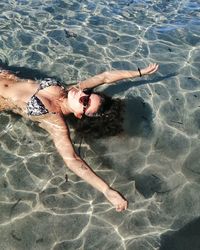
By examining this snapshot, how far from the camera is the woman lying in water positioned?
546 cm

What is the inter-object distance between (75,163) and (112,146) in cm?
116

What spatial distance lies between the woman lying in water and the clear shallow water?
41cm

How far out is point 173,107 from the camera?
7.19 m

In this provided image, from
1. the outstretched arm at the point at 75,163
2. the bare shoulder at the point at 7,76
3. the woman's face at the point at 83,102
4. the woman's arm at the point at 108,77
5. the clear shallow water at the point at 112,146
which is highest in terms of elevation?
the woman's face at the point at 83,102

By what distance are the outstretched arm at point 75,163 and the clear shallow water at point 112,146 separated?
1.68 feet

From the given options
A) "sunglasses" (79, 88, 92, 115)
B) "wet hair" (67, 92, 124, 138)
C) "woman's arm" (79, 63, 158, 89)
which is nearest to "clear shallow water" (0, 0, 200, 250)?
"wet hair" (67, 92, 124, 138)

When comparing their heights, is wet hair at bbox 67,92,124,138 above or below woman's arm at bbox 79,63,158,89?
below

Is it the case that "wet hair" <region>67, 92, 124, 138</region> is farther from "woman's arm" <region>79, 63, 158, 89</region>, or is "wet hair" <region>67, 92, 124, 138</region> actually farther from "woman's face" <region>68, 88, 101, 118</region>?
"woman's face" <region>68, 88, 101, 118</region>

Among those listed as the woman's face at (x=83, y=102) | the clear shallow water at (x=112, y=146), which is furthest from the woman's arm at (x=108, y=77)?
the woman's face at (x=83, y=102)

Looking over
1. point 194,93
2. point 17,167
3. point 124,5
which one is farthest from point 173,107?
point 124,5

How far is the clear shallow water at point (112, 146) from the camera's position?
535 centimetres

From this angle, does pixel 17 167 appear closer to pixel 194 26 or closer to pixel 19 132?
pixel 19 132

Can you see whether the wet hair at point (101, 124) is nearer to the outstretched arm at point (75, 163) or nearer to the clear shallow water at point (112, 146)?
the clear shallow water at point (112, 146)

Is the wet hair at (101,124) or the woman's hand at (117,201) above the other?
the woman's hand at (117,201)
